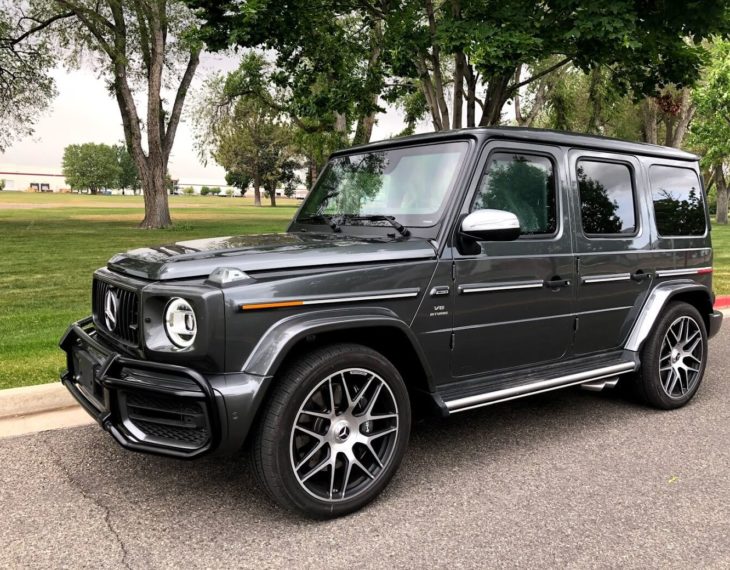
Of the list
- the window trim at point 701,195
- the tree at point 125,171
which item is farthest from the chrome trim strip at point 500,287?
the tree at point 125,171

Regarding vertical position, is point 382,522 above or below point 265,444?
below

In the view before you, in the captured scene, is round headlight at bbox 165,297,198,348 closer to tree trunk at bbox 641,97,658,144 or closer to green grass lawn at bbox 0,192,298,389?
green grass lawn at bbox 0,192,298,389

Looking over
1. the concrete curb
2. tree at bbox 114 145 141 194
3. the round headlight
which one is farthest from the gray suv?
tree at bbox 114 145 141 194

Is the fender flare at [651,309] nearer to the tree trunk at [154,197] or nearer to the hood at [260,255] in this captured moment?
the hood at [260,255]

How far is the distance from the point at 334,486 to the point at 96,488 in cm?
132

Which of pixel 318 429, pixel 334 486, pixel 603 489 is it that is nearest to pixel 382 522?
pixel 334 486

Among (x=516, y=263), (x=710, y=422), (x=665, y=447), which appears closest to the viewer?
(x=516, y=263)

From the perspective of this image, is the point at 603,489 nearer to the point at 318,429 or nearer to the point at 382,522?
the point at 382,522

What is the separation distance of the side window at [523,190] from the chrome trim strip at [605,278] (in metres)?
0.42

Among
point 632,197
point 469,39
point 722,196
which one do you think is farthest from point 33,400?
point 722,196

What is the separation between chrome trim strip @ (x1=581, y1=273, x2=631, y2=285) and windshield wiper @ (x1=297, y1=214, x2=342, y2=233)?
64.8 inches

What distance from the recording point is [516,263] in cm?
378

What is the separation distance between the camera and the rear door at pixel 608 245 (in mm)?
4184

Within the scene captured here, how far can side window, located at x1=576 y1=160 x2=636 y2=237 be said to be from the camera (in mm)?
4258
